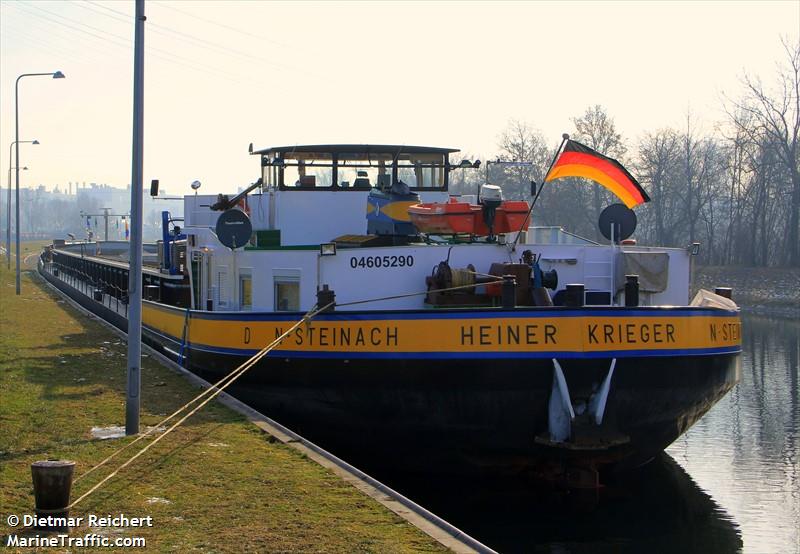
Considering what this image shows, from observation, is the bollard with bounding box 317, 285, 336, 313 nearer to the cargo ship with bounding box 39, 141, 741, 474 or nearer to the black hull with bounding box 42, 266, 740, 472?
the cargo ship with bounding box 39, 141, 741, 474

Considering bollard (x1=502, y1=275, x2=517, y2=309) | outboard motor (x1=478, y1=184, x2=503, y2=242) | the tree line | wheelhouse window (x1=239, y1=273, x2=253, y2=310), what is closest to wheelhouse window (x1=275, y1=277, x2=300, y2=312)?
wheelhouse window (x1=239, y1=273, x2=253, y2=310)

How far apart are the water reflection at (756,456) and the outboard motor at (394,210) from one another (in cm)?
608

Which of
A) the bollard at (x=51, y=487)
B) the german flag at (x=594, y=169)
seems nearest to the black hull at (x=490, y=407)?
the german flag at (x=594, y=169)

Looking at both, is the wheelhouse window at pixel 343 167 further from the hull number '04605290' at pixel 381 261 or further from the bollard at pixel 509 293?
the bollard at pixel 509 293

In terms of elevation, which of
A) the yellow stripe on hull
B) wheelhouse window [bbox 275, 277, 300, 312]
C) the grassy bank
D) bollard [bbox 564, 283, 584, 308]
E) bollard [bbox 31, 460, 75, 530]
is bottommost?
the grassy bank

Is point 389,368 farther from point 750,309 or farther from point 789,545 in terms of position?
point 750,309

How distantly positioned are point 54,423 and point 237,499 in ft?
13.9

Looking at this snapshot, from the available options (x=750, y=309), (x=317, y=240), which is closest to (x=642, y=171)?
(x=750, y=309)

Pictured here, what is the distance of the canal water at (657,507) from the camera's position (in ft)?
39.4

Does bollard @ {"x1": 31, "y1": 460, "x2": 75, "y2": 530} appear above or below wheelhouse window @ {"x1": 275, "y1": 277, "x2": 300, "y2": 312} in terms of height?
below

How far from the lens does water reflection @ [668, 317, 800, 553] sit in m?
12.9

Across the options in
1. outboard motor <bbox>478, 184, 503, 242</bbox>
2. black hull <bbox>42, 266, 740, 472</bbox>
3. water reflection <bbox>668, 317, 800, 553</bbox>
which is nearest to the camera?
black hull <bbox>42, 266, 740, 472</bbox>

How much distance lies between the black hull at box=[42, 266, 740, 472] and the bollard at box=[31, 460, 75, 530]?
18.1 ft

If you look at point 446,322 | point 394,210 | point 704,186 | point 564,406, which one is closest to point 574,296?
point 564,406
